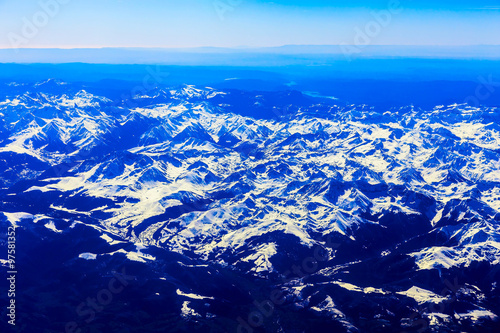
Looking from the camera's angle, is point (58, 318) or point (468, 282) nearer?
point (58, 318)

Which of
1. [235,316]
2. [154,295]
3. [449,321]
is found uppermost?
[154,295]

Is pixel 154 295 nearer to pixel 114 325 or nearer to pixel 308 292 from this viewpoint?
pixel 114 325

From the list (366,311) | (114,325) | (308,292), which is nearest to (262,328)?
(308,292)

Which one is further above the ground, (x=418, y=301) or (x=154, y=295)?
(x=154, y=295)

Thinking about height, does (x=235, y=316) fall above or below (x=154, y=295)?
below

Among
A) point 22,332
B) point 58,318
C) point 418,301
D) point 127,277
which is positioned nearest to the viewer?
point 22,332

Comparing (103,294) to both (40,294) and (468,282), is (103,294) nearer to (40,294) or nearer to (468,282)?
(40,294)

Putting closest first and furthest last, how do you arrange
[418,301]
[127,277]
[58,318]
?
1. [58,318]
2. [418,301]
3. [127,277]

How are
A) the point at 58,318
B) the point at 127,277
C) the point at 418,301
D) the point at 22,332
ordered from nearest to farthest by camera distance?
the point at 22,332
the point at 58,318
the point at 418,301
the point at 127,277

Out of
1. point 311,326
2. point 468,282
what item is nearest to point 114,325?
point 311,326
